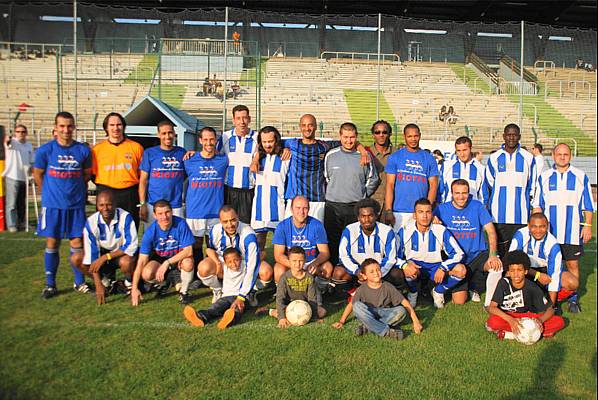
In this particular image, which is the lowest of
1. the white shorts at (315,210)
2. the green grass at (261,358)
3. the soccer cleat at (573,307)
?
the green grass at (261,358)

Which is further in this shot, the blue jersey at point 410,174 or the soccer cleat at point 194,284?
the blue jersey at point 410,174

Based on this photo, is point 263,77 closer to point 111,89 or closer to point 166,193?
point 111,89

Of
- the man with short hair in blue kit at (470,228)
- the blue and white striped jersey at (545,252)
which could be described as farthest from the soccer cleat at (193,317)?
the blue and white striped jersey at (545,252)

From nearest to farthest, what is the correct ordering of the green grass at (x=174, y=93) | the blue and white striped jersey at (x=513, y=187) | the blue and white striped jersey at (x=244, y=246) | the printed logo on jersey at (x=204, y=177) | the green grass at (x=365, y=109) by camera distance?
the blue and white striped jersey at (x=244, y=246), the printed logo on jersey at (x=204, y=177), the blue and white striped jersey at (x=513, y=187), the green grass at (x=174, y=93), the green grass at (x=365, y=109)

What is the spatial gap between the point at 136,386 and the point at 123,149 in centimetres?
274

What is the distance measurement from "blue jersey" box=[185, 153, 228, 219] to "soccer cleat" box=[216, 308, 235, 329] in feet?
4.63

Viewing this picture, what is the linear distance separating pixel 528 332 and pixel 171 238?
3.18 meters

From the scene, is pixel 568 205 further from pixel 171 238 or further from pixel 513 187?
pixel 171 238

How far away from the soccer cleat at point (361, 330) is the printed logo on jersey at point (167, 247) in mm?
1921

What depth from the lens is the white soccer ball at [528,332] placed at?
394 cm

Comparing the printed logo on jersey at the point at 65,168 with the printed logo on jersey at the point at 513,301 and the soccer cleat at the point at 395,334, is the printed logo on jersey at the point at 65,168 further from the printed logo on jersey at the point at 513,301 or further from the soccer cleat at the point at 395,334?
the printed logo on jersey at the point at 513,301

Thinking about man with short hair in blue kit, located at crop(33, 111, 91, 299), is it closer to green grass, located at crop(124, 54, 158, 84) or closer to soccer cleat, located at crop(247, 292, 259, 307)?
soccer cleat, located at crop(247, 292, 259, 307)

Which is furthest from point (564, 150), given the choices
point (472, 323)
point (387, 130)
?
point (472, 323)

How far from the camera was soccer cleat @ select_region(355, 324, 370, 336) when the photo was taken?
4.02 m
